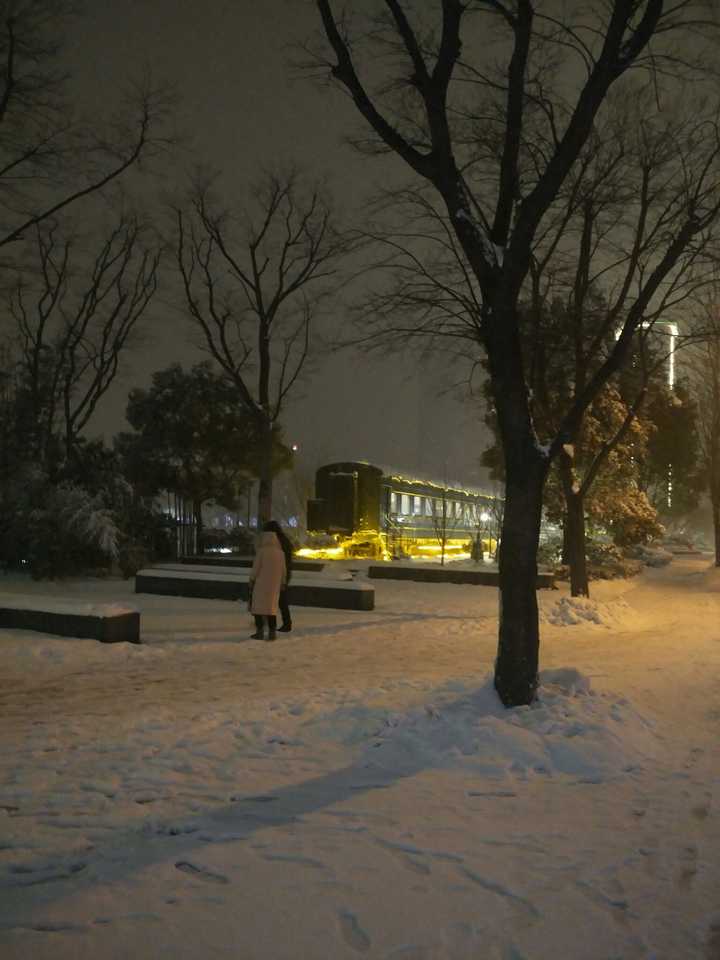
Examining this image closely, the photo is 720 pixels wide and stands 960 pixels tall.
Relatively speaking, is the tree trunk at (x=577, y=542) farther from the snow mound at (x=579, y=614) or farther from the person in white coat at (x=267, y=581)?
the person in white coat at (x=267, y=581)

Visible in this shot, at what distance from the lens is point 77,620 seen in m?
10.4

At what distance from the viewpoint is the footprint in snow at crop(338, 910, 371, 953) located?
10.1ft

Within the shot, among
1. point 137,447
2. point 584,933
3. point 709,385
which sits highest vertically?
point 709,385

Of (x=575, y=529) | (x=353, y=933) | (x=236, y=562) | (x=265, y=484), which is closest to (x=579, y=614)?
(x=575, y=529)

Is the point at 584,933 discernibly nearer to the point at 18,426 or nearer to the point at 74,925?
the point at 74,925

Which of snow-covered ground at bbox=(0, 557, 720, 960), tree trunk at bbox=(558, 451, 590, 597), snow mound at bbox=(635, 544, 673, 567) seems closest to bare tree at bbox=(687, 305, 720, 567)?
snow mound at bbox=(635, 544, 673, 567)

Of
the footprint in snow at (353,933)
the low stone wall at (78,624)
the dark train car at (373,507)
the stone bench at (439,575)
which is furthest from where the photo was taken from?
the dark train car at (373,507)

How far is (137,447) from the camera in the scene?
3109 centimetres

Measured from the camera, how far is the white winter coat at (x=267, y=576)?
430 inches

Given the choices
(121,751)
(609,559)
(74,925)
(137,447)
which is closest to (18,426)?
(137,447)

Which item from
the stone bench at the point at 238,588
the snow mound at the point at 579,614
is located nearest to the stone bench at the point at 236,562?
the stone bench at the point at 238,588

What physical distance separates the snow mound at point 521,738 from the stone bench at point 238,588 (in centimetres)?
857

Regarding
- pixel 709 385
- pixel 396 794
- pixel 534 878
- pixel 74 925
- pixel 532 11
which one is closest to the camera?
pixel 74 925

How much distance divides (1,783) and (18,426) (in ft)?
79.3
